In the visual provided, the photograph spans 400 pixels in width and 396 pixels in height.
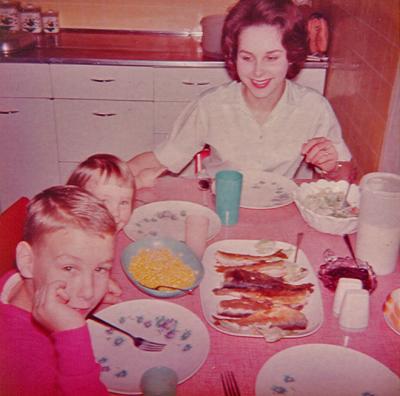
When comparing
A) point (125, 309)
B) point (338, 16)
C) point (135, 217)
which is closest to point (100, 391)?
point (125, 309)

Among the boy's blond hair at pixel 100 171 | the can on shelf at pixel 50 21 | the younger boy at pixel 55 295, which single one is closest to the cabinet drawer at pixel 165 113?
→ the can on shelf at pixel 50 21

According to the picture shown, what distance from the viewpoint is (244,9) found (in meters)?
1.13

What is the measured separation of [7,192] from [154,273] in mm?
1169

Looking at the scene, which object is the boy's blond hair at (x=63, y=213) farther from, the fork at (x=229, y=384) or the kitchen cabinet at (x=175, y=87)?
the kitchen cabinet at (x=175, y=87)

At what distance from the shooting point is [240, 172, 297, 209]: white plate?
106cm

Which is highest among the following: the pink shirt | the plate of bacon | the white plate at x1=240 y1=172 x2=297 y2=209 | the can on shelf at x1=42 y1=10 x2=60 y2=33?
the can on shelf at x1=42 y1=10 x2=60 y2=33

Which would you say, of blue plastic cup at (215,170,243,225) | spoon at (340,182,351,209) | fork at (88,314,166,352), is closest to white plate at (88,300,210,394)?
fork at (88,314,166,352)

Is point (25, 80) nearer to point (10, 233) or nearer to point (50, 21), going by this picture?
point (50, 21)

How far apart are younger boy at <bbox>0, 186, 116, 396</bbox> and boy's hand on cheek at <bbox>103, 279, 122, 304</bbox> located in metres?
0.11

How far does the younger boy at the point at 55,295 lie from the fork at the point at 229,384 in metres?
0.14

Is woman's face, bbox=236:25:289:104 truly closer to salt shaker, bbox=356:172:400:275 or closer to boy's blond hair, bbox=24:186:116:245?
salt shaker, bbox=356:172:400:275

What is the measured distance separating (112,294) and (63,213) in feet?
0.66

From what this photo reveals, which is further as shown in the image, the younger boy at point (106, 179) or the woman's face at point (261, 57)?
the woman's face at point (261, 57)

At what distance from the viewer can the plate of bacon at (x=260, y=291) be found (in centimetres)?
75
